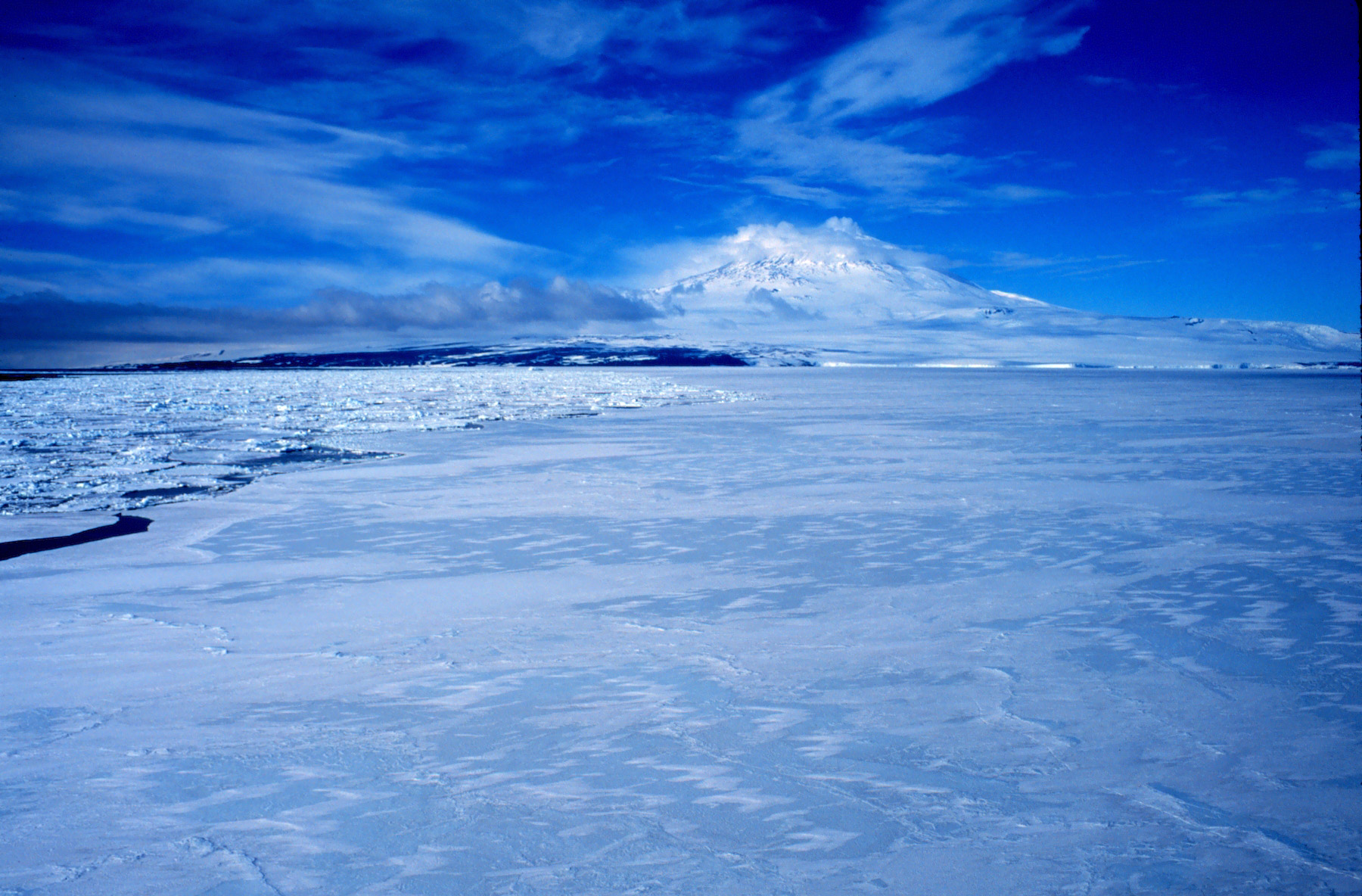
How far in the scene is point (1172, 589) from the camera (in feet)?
16.8

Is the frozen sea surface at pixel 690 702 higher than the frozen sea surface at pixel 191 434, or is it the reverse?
the frozen sea surface at pixel 191 434

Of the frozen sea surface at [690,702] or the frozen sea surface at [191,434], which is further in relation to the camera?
the frozen sea surface at [191,434]

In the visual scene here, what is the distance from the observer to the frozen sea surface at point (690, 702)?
248 centimetres

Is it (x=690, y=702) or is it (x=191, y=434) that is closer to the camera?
(x=690, y=702)

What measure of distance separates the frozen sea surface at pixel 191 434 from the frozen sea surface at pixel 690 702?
5.98ft

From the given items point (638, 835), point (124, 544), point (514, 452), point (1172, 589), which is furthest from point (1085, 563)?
point (514, 452)

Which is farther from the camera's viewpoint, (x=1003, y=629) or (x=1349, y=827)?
(x=1003, y=629)

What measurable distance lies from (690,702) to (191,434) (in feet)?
51.2

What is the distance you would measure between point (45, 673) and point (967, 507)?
275 inches

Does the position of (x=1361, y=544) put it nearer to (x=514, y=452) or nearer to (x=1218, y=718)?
(x=1218, y=718)

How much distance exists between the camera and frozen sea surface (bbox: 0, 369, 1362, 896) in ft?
8.15

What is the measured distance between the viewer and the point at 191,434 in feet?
52.2

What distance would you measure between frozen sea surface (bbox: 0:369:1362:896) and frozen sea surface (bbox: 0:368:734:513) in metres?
1.82

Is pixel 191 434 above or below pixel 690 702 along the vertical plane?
above
